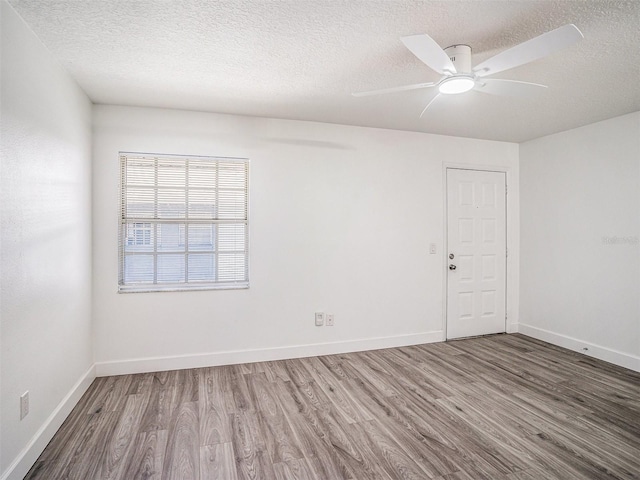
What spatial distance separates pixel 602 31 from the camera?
1.91 m

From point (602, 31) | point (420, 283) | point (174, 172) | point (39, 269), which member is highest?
point (602, 31)

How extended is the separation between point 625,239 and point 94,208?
16.9 ft

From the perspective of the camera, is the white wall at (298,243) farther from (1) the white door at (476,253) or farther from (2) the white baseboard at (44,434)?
(2) the white baseboard at (44,434)

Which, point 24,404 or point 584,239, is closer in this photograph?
point 24,404

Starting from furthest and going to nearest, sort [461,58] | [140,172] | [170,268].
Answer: [170,268]
[140,172]
[461,58]

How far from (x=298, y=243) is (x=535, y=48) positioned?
2.56 m

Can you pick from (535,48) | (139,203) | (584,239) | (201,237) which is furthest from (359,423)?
(584,239)

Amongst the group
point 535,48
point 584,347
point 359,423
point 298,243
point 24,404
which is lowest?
point 359,423

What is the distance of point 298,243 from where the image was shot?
361 cm

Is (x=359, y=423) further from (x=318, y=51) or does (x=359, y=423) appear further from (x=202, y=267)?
(x=318, y=51)

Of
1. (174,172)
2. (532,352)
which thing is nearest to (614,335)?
(532,352)

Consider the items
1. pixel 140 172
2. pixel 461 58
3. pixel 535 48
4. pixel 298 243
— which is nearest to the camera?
pixel 535 48

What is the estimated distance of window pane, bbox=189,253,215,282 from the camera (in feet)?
11.0

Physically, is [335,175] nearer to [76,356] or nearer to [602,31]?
[602,31]
